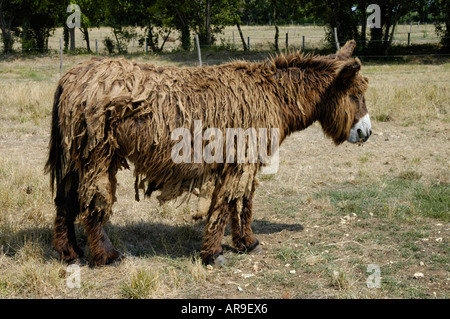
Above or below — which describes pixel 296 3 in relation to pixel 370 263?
above

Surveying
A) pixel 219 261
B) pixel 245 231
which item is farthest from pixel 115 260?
pixel 245 231

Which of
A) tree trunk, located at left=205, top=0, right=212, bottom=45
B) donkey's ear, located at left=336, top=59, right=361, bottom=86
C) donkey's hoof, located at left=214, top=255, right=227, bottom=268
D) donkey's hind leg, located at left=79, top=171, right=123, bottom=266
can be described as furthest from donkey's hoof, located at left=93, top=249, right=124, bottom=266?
tree trunk, located at left=205, top=0, right=212, bottom=45

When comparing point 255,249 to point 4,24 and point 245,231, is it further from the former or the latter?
point 4,24

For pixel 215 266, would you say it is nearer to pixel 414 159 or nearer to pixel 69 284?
pixel 69 284

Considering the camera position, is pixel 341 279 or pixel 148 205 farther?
pixel 148 205

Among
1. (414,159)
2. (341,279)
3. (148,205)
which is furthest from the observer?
(414,159)

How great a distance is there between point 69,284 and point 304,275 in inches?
92.1

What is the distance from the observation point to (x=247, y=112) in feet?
15.0

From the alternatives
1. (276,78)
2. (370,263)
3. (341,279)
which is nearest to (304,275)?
(341,279)

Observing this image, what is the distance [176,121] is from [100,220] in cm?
132

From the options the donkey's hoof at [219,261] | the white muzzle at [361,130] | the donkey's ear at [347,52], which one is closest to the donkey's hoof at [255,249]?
the donkey's hoof at [219,261]

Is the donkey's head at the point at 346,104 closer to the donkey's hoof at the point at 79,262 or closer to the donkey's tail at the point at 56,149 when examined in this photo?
the donkey's tail at the point at 56,149

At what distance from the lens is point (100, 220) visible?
15.0 feet

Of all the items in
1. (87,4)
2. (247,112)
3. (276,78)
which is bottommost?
(247,112)
